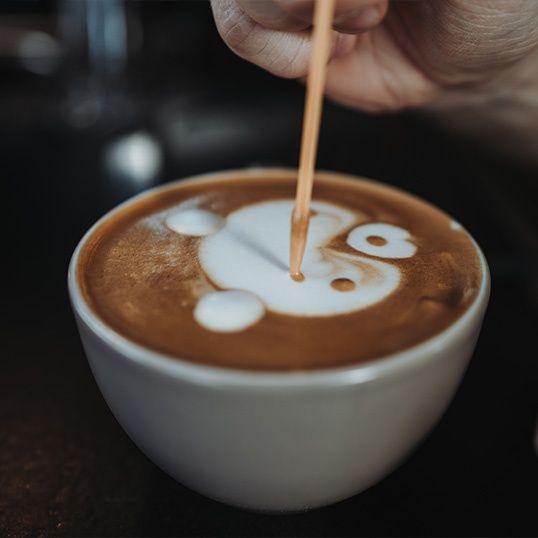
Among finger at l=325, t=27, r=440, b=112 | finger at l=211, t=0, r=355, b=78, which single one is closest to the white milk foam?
finger at l=211, t=0, r=355, b=78

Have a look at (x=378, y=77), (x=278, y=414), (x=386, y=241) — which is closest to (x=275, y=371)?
(x=278, y=414)

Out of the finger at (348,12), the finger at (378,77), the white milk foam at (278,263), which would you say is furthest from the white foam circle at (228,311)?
the finger at (378,77)

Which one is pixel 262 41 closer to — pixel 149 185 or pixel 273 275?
pixel 273 275

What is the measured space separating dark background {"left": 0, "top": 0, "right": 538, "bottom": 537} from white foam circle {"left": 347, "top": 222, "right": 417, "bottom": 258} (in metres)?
0.19

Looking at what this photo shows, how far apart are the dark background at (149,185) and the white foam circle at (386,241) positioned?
0.19 meters

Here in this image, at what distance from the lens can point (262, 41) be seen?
78 centimetres

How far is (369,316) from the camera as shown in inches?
22.1

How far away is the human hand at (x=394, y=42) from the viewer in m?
0.73

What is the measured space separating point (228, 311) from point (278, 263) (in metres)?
0.11

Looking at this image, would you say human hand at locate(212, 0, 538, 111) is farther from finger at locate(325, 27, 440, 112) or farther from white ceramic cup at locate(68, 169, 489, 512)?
white ceramic cup at locate(68, 169, 489, 512)

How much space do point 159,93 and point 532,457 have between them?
1.60 metres

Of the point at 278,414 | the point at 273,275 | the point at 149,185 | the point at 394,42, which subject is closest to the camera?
the point at 278,414

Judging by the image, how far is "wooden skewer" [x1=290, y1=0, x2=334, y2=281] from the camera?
1.76 feet

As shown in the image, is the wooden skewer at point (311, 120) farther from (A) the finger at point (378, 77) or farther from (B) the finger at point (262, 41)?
(A) the finger at point (378, 77)
